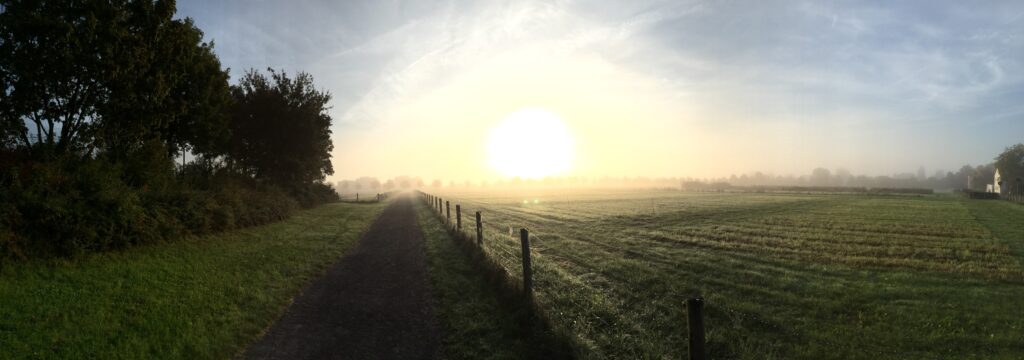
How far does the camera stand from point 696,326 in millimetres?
4688

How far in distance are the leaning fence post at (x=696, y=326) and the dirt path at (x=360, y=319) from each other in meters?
3.87

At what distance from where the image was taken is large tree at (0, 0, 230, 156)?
12352 millimetres

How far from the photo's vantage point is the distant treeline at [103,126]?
33.8 feet

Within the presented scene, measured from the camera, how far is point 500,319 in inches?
319

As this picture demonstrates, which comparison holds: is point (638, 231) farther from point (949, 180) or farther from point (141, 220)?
point (949, 180)

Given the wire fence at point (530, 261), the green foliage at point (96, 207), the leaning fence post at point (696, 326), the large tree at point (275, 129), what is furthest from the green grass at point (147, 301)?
the large tree at point (275, 129)

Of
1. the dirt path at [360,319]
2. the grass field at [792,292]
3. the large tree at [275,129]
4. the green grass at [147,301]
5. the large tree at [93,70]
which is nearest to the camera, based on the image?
the green grass at [147,301]

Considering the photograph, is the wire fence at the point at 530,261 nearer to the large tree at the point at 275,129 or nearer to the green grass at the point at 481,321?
the green grass at the point at 481,321

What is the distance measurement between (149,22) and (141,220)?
25.1 ft

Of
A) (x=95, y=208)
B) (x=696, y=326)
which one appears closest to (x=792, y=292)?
(x=696, y=326)

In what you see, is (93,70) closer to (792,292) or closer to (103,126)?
(103,126)

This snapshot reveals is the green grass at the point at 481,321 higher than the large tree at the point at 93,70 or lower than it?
lower

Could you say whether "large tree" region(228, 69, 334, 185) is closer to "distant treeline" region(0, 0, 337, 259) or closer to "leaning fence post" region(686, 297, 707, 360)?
"distant treeline" region(0, 0, 337, 259)

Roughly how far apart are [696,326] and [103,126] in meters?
19.4
